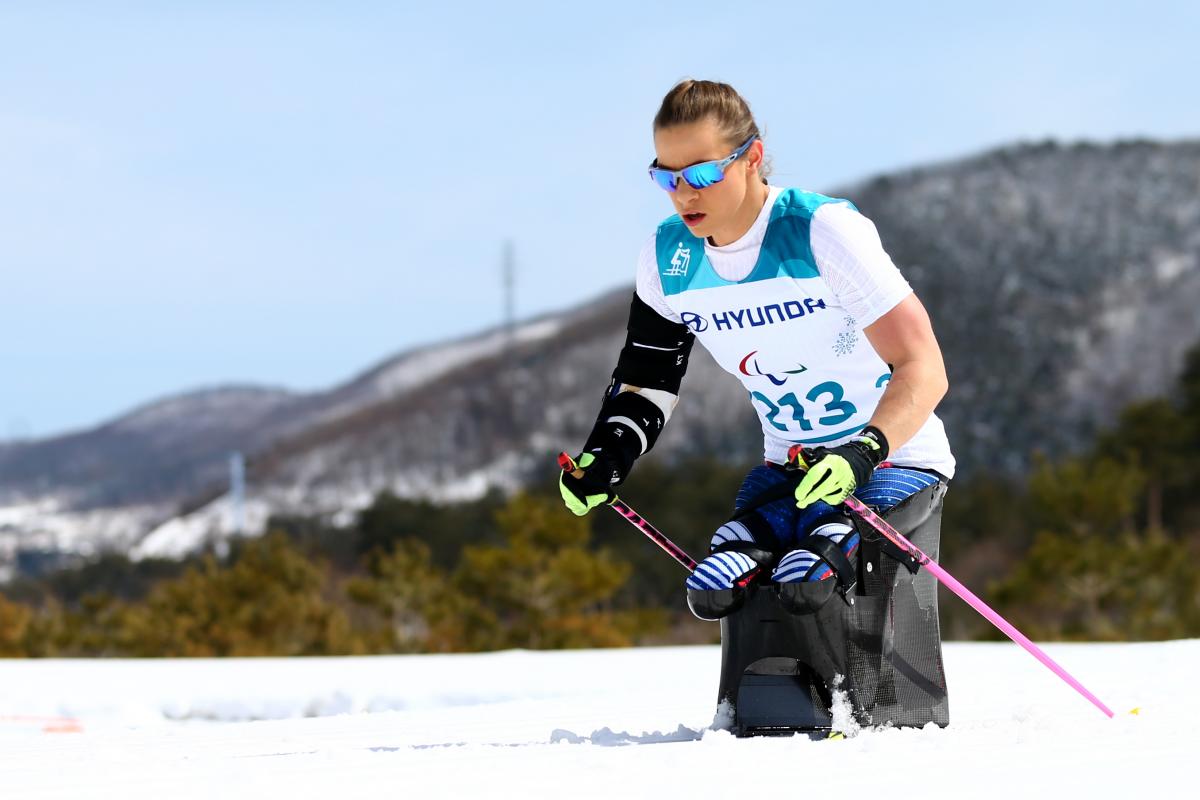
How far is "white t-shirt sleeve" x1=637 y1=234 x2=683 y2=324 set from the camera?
477 centimetres

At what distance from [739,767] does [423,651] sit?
2272 centimetres

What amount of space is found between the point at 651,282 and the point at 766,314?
0.53m

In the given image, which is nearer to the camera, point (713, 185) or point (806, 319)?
point (713, 185)

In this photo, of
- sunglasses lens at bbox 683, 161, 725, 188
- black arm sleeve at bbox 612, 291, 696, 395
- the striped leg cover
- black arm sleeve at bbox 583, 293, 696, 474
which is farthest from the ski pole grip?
sunglasses lens at bbox 683, 161, 725, 188

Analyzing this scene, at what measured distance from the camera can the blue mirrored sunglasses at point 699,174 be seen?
4.27m

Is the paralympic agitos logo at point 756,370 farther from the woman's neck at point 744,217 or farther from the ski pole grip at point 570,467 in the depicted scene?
the ski pole grip at point 570,467

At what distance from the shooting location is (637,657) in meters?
11.3

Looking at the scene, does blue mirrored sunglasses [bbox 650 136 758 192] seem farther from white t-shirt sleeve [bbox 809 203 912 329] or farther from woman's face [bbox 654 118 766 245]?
white t-shirt sleeve [bbox 809 203 912 329]

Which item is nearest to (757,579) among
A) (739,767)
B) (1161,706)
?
(739,767)

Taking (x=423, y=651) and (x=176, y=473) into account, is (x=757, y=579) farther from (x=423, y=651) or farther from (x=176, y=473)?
(x=176, y=473)

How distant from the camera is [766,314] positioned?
4438mm

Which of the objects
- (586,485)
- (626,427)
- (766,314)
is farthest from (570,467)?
(766,314)

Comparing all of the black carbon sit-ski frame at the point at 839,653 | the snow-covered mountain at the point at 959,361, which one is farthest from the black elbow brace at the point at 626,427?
the snow-covered mountain at the point at 959,361

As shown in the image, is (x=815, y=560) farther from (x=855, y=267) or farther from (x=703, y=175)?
(x=703, y=175)
